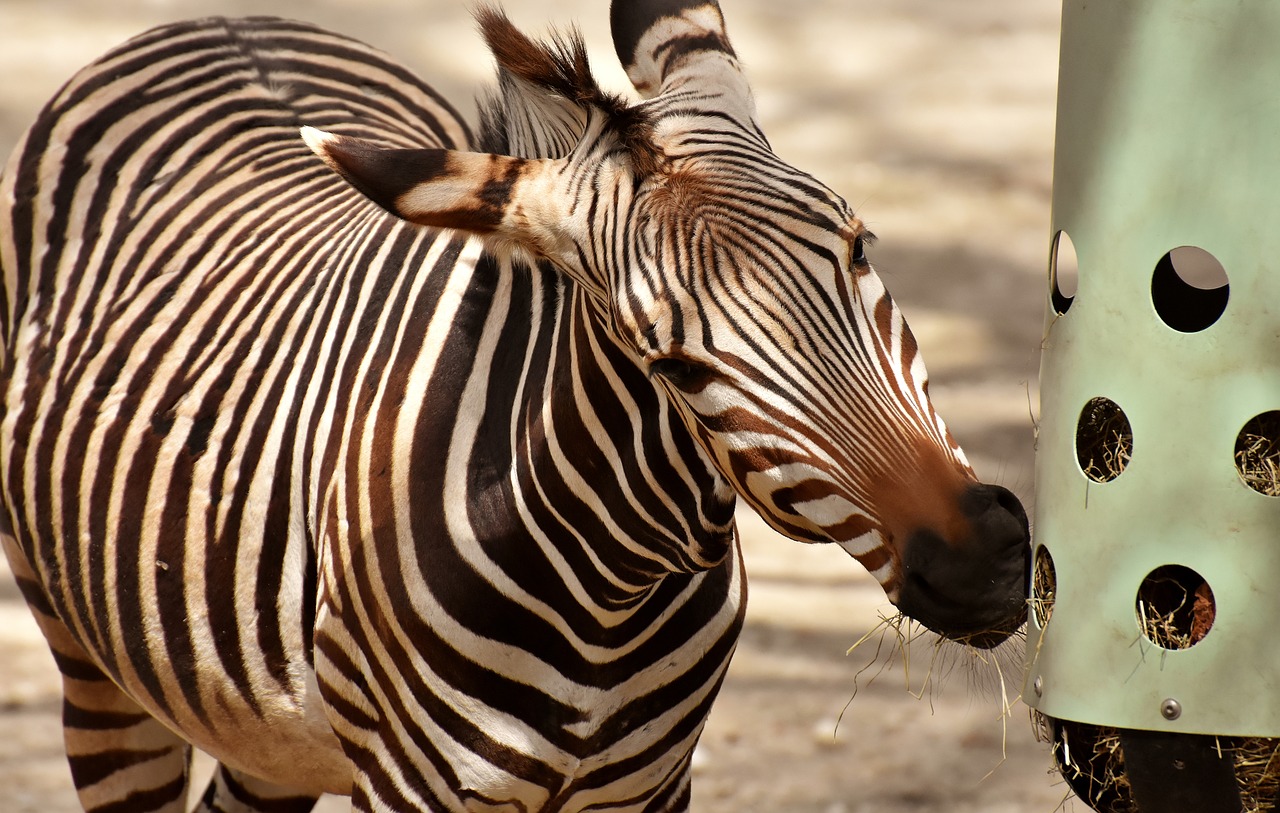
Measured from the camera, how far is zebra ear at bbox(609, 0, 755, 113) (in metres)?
2.27

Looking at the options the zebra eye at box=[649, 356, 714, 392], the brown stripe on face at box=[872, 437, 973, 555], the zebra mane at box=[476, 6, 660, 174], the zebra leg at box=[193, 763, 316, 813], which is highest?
the zebra mane at box=[476, 6, 660, 174]

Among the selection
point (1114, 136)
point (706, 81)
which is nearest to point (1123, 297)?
point (1114, 136)

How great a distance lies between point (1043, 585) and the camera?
1980 millimetres

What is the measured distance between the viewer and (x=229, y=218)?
3244mm

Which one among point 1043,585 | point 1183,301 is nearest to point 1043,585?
point 1043,585

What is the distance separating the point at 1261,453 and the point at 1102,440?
21 cm

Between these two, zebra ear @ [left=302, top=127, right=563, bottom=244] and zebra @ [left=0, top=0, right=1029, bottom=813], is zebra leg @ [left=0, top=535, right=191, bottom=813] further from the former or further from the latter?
zebra ear @ [left=302, top=127, right=563, bottom=244]

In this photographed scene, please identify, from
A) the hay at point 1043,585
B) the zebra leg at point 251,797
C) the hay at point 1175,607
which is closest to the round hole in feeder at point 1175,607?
the hay at point 1175,607

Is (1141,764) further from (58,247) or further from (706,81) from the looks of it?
(58,247)

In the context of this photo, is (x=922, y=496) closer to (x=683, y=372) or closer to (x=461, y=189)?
(x=683, y=372)

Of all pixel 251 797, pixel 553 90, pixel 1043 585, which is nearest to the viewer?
pixel 1043 585

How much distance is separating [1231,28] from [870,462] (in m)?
0.70

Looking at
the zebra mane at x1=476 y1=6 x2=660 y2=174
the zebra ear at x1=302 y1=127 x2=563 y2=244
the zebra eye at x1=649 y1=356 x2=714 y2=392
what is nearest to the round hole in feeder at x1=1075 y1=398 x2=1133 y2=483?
the zebra eye at x1=649 y1=356 x2=714 y2=392

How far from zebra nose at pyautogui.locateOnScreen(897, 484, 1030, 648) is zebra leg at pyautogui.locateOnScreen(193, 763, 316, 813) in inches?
100.0
